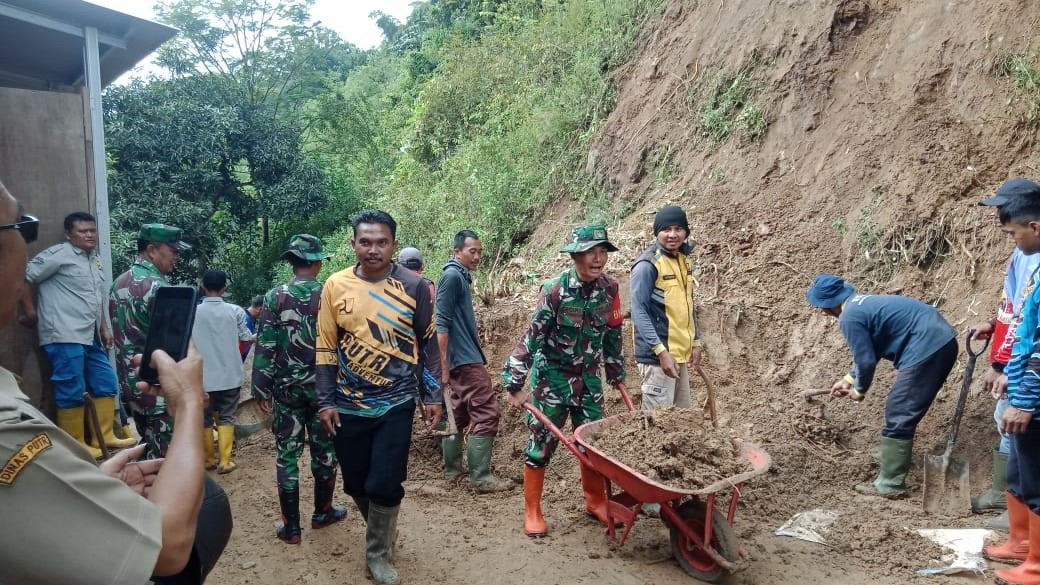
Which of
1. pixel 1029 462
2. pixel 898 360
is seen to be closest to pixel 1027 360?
pixel 1029 462

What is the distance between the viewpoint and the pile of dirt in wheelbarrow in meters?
3.96

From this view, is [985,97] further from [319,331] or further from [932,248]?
[319,331]

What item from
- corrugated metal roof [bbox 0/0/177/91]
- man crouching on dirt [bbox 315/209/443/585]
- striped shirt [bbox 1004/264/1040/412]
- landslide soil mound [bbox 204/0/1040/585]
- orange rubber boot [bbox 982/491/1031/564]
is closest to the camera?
striped shirt [bbox 1004/264/1040/412]

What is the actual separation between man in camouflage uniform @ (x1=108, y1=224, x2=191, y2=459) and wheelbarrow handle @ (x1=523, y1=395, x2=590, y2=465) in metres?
2.67

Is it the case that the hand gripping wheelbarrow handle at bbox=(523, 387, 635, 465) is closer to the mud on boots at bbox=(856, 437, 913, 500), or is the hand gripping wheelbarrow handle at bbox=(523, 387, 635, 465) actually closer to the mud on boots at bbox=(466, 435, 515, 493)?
the mud on boots at bbox=(466, 435, 515, 493)

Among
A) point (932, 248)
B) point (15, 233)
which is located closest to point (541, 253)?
point (932, 248)

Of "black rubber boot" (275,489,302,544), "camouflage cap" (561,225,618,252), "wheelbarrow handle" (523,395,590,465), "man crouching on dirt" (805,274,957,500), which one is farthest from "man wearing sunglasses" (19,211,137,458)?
"man crouching on dirt" (805,274,957,500)

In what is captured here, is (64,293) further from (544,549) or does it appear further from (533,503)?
(544,549)

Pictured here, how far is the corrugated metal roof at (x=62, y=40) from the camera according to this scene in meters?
6.16

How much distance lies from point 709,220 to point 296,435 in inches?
211

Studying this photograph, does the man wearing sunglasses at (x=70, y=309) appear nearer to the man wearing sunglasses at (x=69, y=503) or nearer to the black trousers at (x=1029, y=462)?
the man wearing sunglasses at (x=69, y=503)

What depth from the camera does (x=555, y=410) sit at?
4863 mm

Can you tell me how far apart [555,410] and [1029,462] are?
9.10 feet

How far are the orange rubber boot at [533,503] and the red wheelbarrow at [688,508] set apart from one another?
0.50 metres
